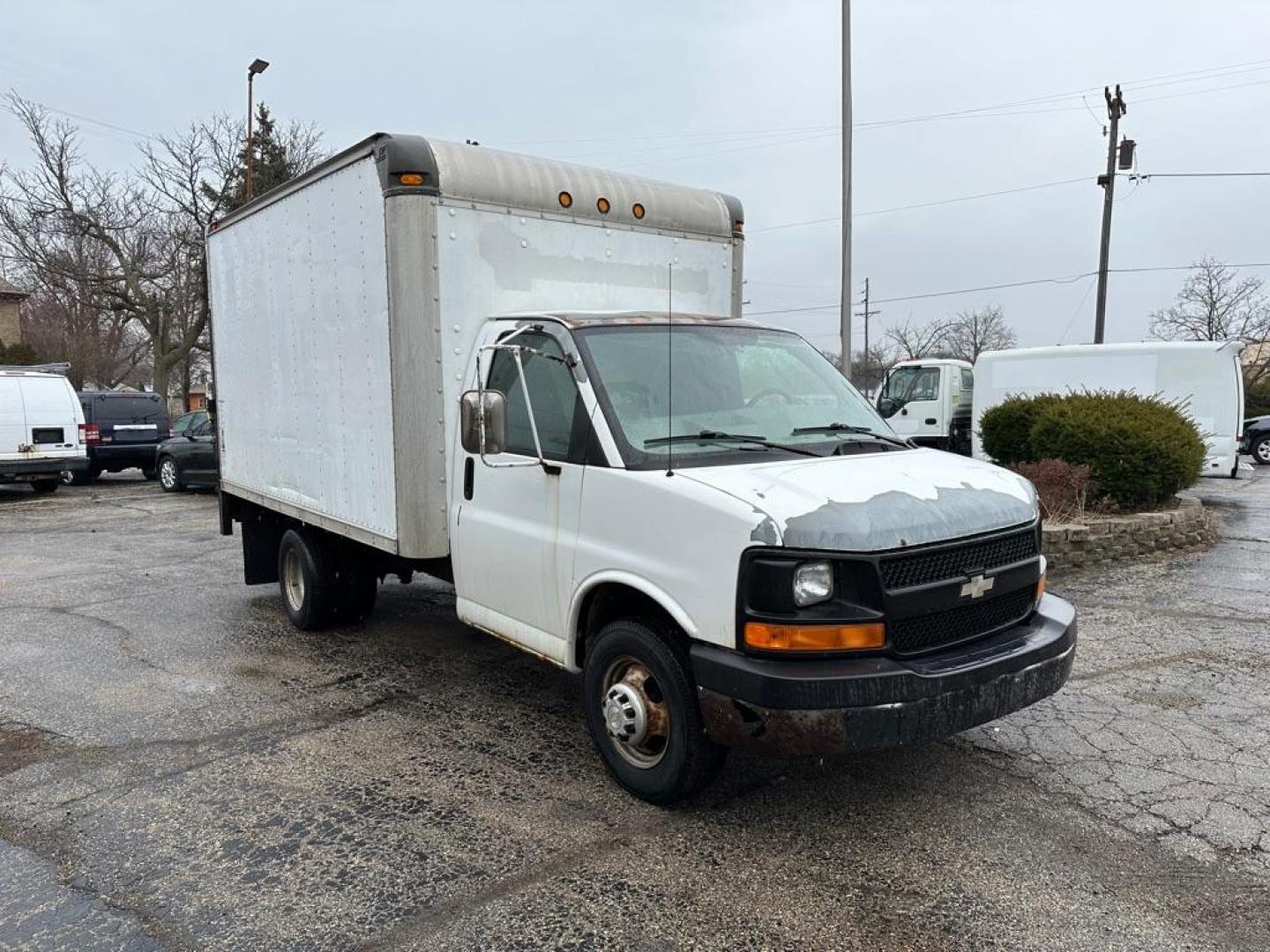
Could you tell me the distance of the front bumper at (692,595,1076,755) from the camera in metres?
3.15

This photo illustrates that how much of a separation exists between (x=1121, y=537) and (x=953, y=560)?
6.74 m

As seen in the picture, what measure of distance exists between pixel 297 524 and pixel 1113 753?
218 inches

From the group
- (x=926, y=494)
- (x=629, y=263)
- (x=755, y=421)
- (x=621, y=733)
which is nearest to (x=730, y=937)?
(x=621, y=733)

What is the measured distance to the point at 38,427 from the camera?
1538 cm

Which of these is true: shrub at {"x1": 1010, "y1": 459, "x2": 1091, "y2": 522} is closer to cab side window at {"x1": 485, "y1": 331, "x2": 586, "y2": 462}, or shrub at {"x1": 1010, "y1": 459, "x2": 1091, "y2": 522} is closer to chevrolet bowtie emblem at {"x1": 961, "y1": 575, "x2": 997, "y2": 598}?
chevrolet bowtie emblem at {"x1": 961, "y1": 575, "x2": 997, "y2": 598}

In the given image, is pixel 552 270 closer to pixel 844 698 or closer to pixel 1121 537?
pixel 844 698

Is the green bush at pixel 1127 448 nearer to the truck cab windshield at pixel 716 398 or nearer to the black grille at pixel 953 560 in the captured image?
the truck cab windshield at pixel 716 398

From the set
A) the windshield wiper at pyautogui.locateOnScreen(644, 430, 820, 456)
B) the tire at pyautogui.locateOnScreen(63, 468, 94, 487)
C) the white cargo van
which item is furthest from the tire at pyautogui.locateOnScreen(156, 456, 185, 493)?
the windshield wiper at pyautogui.locateOnScreen(644, 430, 820, 456)

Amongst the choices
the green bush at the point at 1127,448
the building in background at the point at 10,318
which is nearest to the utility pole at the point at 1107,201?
the green bush at the point at 1127,448

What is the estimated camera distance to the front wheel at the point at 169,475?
16672mm

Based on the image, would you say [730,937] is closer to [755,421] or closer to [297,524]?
[755,421]

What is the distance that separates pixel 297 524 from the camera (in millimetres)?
6840

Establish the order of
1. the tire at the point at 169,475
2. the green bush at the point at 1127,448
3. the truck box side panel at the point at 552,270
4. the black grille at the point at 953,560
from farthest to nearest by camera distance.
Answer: the tire at the point at 169,475 < the green bush at the point at 1127,448 < the truck box side panel at the point at 552,270 < the black grille at the point at 953,560

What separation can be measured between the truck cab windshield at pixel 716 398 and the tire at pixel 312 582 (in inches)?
131
